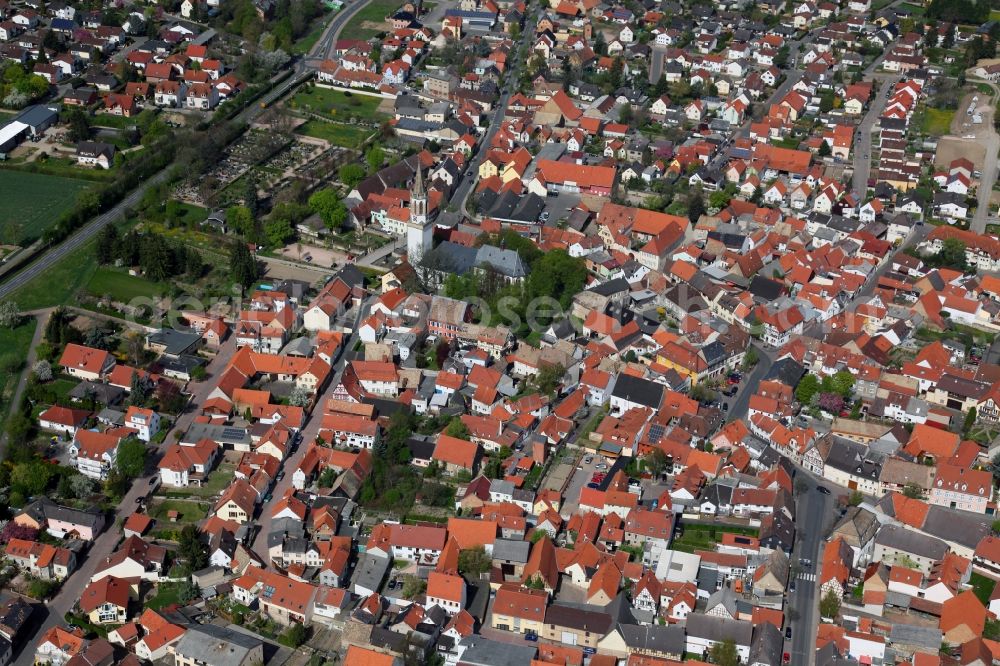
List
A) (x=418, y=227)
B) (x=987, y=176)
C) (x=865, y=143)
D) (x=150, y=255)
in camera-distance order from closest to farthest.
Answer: (x=150, y=255)
(x=418, y=227)
(x=987, y=176)
(x=865, y=143)

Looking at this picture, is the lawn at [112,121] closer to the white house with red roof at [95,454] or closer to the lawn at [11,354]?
the lawn at [11,354]

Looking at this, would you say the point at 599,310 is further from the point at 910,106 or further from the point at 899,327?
the point at 910,106

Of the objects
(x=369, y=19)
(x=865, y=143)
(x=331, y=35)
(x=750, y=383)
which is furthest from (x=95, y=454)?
(x=369, y=19)

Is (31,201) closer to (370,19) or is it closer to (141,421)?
(141,421)

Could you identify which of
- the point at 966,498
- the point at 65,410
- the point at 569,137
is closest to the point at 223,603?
the point at 65,410

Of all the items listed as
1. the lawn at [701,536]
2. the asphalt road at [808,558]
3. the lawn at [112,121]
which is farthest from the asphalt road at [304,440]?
the lawn at [112,121]

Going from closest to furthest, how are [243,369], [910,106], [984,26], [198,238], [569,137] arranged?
1. [243,369]
2. [198,238]
3. [569,137]
4. [910,106]
5. [984,26]
